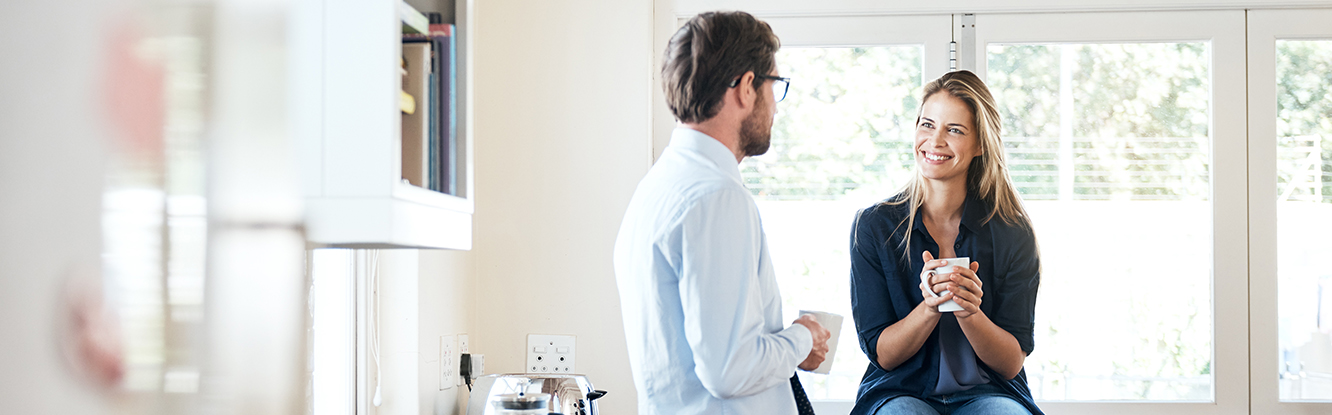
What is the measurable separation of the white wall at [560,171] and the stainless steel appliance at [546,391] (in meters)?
0.29

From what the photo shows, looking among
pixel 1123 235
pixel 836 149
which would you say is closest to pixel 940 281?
pixel 836 149

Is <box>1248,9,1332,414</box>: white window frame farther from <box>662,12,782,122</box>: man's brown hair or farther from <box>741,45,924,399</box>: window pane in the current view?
<box>662,12,782,122</box>: man's brown hair

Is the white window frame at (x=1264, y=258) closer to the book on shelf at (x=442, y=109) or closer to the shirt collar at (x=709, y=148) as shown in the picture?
the shirt collar at (x=709, y=148)

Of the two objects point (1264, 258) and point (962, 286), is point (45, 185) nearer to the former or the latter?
point (962, 286)

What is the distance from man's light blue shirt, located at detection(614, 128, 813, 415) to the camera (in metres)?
1.04

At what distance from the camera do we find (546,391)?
1.81 metres

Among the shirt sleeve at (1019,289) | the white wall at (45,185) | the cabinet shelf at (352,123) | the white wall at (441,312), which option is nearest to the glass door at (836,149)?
the shirt sleeve at (1019,289)

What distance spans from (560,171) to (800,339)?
1163mm

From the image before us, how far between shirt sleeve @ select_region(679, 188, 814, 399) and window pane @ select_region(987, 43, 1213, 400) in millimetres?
1351

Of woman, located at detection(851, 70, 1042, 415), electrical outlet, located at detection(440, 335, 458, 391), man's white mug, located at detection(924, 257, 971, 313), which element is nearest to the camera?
man's white mug, located at detection(924, 257, 971, 313)

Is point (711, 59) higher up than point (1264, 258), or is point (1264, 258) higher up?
point (711, 59)

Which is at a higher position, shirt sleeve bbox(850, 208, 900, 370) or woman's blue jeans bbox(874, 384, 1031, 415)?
shirt sleeve bbox(850, 208, 900, 370)

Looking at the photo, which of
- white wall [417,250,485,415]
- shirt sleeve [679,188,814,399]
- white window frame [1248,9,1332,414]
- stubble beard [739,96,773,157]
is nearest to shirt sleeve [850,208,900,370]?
stubble beard [739,96,773,157]

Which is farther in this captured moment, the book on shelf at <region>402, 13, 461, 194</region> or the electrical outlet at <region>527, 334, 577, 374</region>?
the electrical outlet at <region>527, 334, 577, 374</region>
